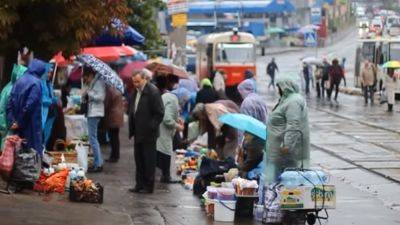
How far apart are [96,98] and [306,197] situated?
5.45 metres

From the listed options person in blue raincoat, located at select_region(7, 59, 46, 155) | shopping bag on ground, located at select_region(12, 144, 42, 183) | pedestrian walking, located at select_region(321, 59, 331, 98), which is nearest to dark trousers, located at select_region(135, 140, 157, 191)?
person in blue raincoat, located at select_region(7, 59, 46, 155)

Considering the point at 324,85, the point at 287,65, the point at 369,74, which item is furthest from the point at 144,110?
the point at 287,65

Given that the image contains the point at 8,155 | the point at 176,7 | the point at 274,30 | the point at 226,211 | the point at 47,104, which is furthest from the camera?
the point at 274,30

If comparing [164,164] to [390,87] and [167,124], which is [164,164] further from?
[390,87]

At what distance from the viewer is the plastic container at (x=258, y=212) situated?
10.4 m

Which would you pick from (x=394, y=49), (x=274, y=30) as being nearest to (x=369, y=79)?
(x=394, y=49)

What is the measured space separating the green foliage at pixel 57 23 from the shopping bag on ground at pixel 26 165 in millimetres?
1546

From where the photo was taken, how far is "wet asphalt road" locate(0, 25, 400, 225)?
10281mm

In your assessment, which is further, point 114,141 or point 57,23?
point 114,141

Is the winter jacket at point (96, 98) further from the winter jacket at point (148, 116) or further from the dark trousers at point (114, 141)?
the winter jacket at point (148, 116)

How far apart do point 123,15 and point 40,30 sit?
3.49 ft

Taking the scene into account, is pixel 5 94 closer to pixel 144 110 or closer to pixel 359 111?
pixel 144 110

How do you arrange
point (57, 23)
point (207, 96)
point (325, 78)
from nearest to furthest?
1. point (57, 23)
2. point (207, 96)
3. point (325, 78)

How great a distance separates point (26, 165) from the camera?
11.1 m
